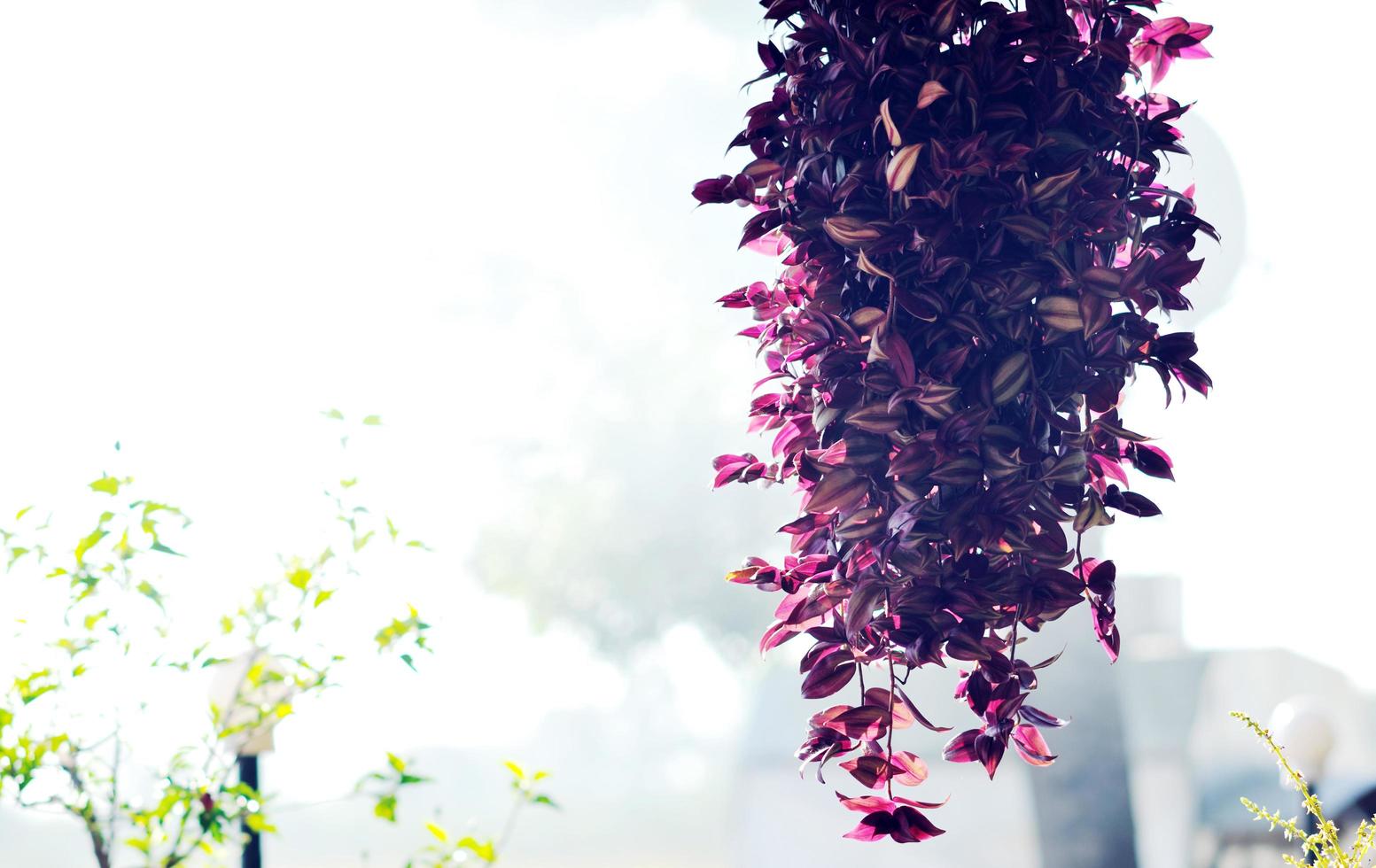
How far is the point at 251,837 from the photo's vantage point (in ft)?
3.85

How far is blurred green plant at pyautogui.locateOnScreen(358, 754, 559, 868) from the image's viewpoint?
104cm

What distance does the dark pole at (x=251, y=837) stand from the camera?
119 centimetres

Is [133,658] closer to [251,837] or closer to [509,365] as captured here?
[251,837]

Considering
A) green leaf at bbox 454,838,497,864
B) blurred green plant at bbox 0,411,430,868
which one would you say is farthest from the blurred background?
green leaf at bbox 454,838,497,864

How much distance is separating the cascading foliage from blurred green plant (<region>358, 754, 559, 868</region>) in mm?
601

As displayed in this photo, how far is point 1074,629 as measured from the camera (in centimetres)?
214

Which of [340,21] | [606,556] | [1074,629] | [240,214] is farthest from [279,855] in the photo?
[1074,629]

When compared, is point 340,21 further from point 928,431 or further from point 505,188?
point 928,431

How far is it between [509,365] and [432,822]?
19.8 ft

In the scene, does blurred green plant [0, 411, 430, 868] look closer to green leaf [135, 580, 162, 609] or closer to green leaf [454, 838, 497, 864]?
green leaf [135, 580, 162, 609]

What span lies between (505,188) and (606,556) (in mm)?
3172

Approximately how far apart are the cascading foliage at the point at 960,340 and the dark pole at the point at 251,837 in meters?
0.89

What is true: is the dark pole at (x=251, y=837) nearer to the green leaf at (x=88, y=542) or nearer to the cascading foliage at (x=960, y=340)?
the green leaf at (x=88, y=542)

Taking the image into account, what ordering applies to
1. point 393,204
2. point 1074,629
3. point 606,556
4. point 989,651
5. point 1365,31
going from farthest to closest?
point 606,556 → point 393,204 → point 1365,31 → point 1074,629 → point 989,651
